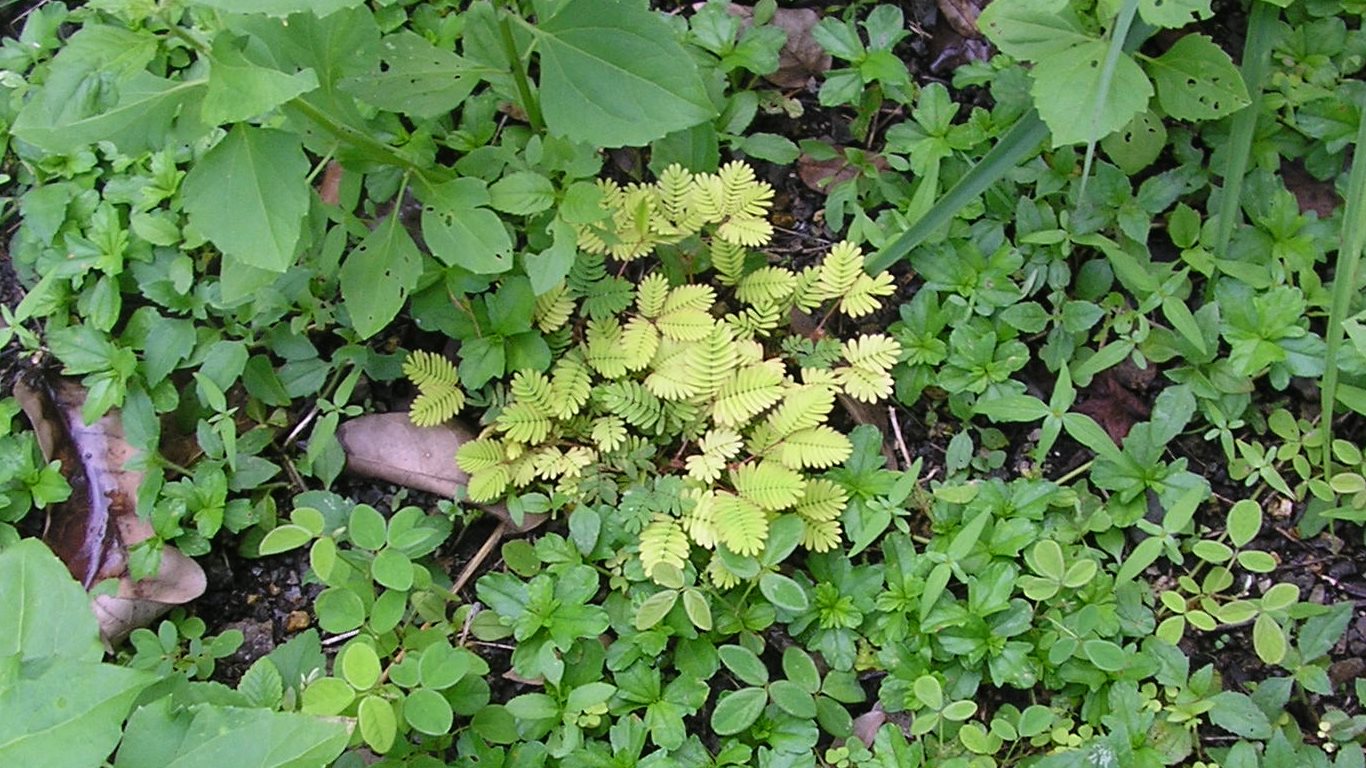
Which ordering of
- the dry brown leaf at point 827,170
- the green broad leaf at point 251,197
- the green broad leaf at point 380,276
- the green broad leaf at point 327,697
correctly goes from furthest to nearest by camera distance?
1. the dry brown leaf at point 827,170
2. the green broad leaf at point 380,276
3. the green broad leaf at point 327,697
4. the green broad leaf at point 251,197

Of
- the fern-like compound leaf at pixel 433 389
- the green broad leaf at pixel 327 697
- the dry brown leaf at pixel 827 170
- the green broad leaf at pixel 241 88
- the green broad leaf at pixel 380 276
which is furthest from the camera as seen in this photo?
the dry brown leaf at pixel 827 170

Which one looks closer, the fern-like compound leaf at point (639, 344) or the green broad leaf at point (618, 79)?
the green broad leaf at point (618, 79)

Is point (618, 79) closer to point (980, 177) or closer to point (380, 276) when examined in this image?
point (380, 276)

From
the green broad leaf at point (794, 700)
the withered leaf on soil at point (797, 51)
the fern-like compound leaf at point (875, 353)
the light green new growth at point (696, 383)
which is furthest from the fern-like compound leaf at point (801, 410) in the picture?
the withered leaf on soil at point (797, 51)

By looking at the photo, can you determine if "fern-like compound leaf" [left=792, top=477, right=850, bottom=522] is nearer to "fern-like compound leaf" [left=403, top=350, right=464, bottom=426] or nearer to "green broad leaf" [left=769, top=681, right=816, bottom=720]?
"green broad leaf" [left=769, top=681, right=816, bottom=720]

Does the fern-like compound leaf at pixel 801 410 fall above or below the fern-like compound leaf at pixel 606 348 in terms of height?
below

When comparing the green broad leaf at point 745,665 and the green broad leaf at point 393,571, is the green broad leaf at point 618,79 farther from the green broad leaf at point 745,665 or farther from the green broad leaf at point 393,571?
the green broad leaf at point 745,665

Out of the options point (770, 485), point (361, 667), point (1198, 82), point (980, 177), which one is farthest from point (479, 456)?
point (1198, 82)

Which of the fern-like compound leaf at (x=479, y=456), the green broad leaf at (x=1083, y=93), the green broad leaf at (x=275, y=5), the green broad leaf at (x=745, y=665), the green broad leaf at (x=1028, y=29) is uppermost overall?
the green broad leaf at (x=275, y=5)
